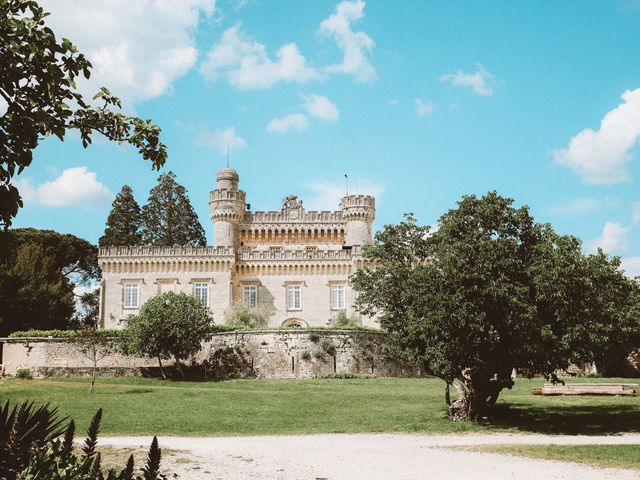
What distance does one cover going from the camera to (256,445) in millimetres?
14945

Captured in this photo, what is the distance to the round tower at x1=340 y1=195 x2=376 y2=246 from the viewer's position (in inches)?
2279

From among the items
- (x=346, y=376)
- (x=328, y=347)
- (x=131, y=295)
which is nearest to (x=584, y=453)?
(x=346, y=376)

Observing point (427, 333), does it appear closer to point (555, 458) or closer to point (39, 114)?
point (555, 458)

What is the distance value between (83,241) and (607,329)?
5498cm

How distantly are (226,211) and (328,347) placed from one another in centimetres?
2272

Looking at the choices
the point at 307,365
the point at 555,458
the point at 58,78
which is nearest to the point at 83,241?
the point at 307,365

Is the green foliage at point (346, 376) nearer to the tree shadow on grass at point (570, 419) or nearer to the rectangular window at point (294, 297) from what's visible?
the tree shadow on grass at point (570, 419)

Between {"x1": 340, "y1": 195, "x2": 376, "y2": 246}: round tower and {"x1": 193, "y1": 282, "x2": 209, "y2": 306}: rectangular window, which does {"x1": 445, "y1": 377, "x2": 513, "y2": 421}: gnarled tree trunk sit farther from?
{"x1": 340, "y1": 195, "x2": 376, "y2": 246}: round tower

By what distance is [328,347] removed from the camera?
127 feet

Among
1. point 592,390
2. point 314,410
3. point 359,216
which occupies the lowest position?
point 314,410

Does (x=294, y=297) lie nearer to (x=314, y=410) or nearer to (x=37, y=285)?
(x=37, y=285)

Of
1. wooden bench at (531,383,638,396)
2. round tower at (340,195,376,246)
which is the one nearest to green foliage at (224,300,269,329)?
round tower at (340,195,376,246)

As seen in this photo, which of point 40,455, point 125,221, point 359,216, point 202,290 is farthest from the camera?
point 125,221

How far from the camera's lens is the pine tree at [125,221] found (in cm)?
6066
